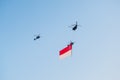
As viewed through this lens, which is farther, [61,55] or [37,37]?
[37,37]

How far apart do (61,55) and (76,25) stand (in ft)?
16.8

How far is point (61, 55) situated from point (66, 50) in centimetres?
65

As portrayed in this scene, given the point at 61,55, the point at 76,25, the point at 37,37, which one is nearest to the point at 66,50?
the point at 61,55

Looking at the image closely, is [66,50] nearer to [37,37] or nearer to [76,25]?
[76,25]

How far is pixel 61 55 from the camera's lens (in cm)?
1842

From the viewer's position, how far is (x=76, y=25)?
72.7 ft

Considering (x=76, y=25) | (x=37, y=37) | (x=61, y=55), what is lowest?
(x=61, y=55)

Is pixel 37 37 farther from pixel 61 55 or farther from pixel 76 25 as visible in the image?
pixel 61 55

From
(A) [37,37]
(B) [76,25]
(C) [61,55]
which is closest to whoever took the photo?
(C) [61,55]

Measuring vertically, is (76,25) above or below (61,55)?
above

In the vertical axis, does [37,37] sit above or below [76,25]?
above

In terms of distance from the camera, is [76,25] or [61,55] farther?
[76,25]

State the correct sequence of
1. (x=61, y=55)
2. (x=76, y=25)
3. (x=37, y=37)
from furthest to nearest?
(x=37, y=37), (x=76, y=25), (x=61, y=55)

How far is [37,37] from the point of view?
88.3 feet
